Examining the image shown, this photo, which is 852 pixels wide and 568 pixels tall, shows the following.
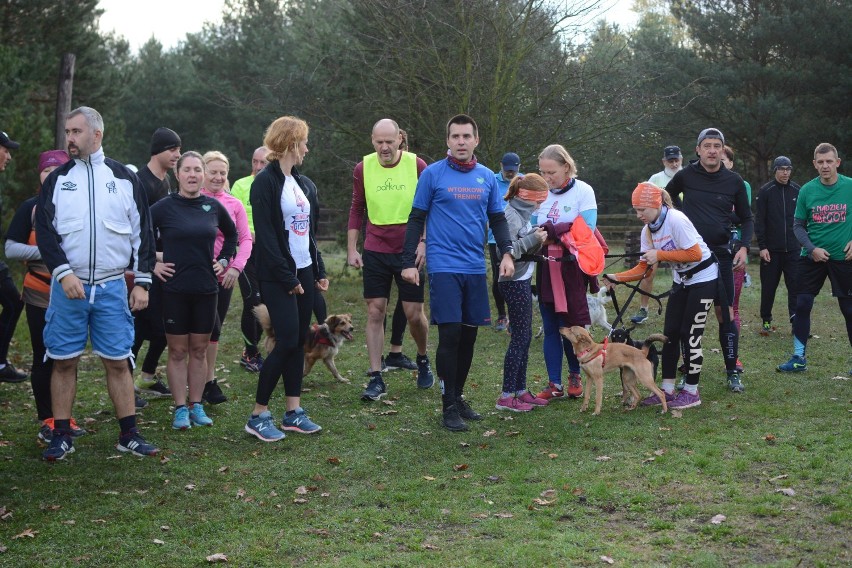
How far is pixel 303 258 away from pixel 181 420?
5.50ft

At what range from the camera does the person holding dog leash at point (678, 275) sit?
7.33 m

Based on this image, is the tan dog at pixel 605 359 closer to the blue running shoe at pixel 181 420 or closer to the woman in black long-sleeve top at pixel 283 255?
the woman in black long-sleeve top at pixel 283 255

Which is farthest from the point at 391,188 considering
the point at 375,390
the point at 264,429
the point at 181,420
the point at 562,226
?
the point at 181,420

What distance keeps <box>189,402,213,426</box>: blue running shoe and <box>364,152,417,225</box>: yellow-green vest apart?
7.27 feet

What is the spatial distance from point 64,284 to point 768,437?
4.89 m

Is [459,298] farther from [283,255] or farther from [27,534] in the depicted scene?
[27,534]

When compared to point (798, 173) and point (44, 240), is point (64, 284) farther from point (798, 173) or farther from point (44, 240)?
point (798, 173)

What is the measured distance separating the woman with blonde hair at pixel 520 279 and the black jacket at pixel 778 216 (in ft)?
17.3

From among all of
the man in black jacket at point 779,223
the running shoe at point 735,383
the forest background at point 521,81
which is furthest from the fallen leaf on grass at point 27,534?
the forest background at point 521,81

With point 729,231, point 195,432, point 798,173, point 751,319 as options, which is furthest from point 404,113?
point 798,173

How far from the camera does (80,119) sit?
5.90 metres

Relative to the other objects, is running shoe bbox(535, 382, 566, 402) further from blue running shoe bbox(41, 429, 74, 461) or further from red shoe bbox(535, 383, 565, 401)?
blue running shoe bbox(41, 429, 74, 461)

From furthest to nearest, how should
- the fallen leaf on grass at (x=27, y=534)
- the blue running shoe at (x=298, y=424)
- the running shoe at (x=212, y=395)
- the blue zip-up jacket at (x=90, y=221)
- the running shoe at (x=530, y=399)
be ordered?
1. the running shoe at (x=212, y=395)
2. the running shoe at (x=530, y=399)
3. the blue running shoe at (x=298, y=424)
4. the blue zip-up jacket at (x=90, y=221)
5. the fallen leaf on grass at (x=27, y=534)

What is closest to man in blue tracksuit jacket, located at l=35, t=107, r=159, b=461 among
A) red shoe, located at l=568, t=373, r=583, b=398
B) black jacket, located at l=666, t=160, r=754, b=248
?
red shoe, located at l=568, t=373, r=583, b=398
